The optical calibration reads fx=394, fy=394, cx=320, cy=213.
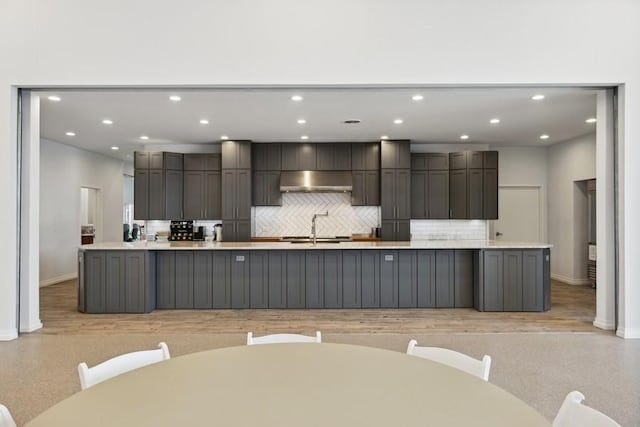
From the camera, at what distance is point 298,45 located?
14.1 ft

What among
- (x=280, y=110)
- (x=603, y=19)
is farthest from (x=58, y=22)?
(x=603, y=19)

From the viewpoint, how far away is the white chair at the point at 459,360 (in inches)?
63.8

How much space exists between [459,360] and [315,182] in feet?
20.3

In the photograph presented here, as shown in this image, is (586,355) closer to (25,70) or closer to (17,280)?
(17,280)

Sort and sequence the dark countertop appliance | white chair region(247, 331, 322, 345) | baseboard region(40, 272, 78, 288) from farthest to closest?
the dark countertop appliance < baseboard region(40, 272, 78, 288) < white chair region(247, 331, 322, 345)

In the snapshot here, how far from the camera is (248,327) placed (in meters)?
4.70

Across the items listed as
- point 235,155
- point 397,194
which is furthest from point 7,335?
point 397,194

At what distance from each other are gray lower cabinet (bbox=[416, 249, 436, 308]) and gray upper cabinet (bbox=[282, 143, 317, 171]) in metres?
3.10

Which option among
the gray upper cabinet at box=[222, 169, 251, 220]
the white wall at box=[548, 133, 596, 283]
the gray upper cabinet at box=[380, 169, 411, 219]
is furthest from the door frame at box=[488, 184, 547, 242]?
the gray upper cabinet at box=[222, 169, 251, 220]

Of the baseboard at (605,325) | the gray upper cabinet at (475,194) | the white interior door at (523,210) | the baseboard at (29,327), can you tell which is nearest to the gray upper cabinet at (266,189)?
the gray upper cabinet at (475,194)

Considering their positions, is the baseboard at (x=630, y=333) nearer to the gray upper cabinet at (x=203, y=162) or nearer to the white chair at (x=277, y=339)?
the white chair at (x=277, y=339)

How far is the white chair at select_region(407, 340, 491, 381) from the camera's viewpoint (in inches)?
63.8

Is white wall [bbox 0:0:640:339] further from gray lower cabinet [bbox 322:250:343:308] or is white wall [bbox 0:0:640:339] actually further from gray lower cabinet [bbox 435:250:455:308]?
gray lower cabinet [bbox 322:250:343:308]

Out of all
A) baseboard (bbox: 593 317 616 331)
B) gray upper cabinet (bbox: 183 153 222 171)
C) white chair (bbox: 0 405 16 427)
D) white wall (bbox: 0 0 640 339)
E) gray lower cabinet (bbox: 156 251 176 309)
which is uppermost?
white wall (bbox: 0 0 640 339)
